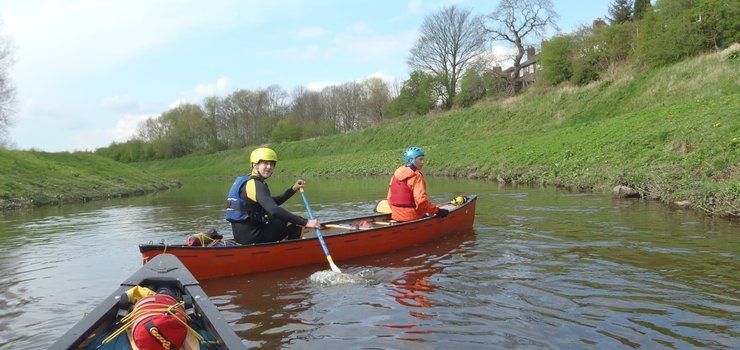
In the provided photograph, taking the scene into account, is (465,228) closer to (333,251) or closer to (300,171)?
(333,251)

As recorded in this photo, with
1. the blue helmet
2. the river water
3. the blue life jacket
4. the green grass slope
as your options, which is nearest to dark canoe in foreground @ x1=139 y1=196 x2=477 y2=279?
the river water

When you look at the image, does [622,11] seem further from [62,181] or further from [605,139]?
[62,181]

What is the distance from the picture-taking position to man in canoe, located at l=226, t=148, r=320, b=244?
6.92m

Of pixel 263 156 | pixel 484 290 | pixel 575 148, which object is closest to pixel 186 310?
pixel 263 156

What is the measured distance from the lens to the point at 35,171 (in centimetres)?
2533

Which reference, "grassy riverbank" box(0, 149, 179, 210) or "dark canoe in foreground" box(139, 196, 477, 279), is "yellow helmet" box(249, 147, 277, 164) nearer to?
"dark canoe in foreground" box(139, 196, 477, 279)

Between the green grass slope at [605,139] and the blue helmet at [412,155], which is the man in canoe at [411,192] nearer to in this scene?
the blue helmet at [412,155]

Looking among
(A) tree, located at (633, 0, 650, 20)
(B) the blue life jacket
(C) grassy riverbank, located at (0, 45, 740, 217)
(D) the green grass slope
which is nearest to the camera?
(B) the blue life jacket

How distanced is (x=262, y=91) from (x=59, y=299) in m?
71.2

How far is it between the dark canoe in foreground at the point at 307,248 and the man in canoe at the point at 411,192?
0.24 m

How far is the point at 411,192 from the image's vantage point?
9.06m

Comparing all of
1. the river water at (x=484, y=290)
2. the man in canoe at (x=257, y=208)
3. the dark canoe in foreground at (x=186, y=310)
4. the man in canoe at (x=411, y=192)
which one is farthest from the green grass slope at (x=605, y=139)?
the dark canoe in foreground at (x=186, y=310)

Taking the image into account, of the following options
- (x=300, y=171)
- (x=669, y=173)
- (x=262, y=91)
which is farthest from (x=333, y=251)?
(x=262, y=91)

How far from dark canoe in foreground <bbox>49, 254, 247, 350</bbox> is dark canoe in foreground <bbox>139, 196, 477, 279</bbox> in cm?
119
